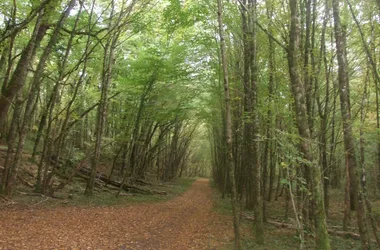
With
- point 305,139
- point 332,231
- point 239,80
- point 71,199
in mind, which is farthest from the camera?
point 239,80

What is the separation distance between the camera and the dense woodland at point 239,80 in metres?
7.02

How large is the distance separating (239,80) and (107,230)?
8420mm

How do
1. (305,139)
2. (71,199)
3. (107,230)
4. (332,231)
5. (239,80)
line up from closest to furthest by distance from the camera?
(305,139), (107,230), (332,231), (71,199), (239,80)

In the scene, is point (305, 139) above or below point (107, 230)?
above

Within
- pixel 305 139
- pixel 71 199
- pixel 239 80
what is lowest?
pixel 71 199

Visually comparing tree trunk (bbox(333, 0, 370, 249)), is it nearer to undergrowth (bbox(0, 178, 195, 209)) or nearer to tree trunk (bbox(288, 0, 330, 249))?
tree trunk (bbox(288, 0, 330, 249))

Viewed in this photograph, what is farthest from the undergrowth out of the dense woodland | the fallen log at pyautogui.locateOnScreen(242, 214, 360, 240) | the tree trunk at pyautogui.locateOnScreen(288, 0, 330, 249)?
the tree trunk at pyautogui.locateOnScreen(288, 0, 330, 249)

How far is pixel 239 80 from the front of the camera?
12.8 metres

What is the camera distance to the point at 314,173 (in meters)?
5.61

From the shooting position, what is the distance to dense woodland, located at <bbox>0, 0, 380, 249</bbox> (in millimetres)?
7016

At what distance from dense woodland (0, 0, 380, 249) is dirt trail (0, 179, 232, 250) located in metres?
1.66

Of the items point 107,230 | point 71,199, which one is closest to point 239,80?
point 107,230

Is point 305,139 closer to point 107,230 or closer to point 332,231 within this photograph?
point 107,230

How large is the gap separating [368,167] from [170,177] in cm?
2085
